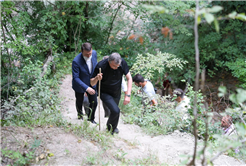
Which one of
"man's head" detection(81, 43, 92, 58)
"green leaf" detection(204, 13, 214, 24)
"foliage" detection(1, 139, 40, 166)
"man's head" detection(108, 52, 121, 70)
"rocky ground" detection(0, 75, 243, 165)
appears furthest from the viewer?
"man's head" detection(81, 43, 92, 58)

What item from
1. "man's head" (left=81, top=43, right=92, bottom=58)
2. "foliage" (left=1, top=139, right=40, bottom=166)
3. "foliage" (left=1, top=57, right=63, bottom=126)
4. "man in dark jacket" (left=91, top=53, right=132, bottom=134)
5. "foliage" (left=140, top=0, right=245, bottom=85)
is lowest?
"foliage" (left=1, top=139, right=40, bottom=166)

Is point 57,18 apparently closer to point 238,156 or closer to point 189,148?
point 189,148

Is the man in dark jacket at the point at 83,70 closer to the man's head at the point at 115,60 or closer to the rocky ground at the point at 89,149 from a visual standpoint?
the man's head at the point at 115,60

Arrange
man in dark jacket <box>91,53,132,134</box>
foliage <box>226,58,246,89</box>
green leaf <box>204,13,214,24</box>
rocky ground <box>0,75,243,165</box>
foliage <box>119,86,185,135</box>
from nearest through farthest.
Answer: green leaf <box>204,13,214,24</box> < rocky ground <box>0,75,243,165</box> < man in dark jacket <box>91,53,132,134</box> < foliage <box>119,86,185,135</box> < foliage <box>226,58,246,89</box>

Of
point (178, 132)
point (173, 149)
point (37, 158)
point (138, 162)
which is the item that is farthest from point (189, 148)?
point (37, 158)

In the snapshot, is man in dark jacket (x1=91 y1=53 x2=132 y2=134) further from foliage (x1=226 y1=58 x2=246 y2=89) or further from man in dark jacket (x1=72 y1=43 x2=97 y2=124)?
foliage (x1=226 y1=58 x2=246 y2=89)

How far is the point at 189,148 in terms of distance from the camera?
3.97 meters

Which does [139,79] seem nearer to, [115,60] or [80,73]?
[80,73]

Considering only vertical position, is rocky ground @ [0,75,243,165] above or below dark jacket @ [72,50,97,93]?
below

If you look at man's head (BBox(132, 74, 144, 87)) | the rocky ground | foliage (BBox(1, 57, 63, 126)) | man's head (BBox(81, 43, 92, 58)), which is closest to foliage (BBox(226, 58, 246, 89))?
man's head (BBox(132, 74, 144, 87))

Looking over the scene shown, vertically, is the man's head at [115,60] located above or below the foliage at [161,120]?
above

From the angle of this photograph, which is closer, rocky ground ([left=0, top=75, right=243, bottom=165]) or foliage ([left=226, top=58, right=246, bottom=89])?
rocky ground ([left=0, top=75, right=243, bottom=165])

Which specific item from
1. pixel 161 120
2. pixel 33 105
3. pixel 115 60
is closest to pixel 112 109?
pixel 115 60

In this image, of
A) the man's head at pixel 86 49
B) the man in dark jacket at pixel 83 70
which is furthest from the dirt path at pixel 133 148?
the man's head at pixel 86 49
